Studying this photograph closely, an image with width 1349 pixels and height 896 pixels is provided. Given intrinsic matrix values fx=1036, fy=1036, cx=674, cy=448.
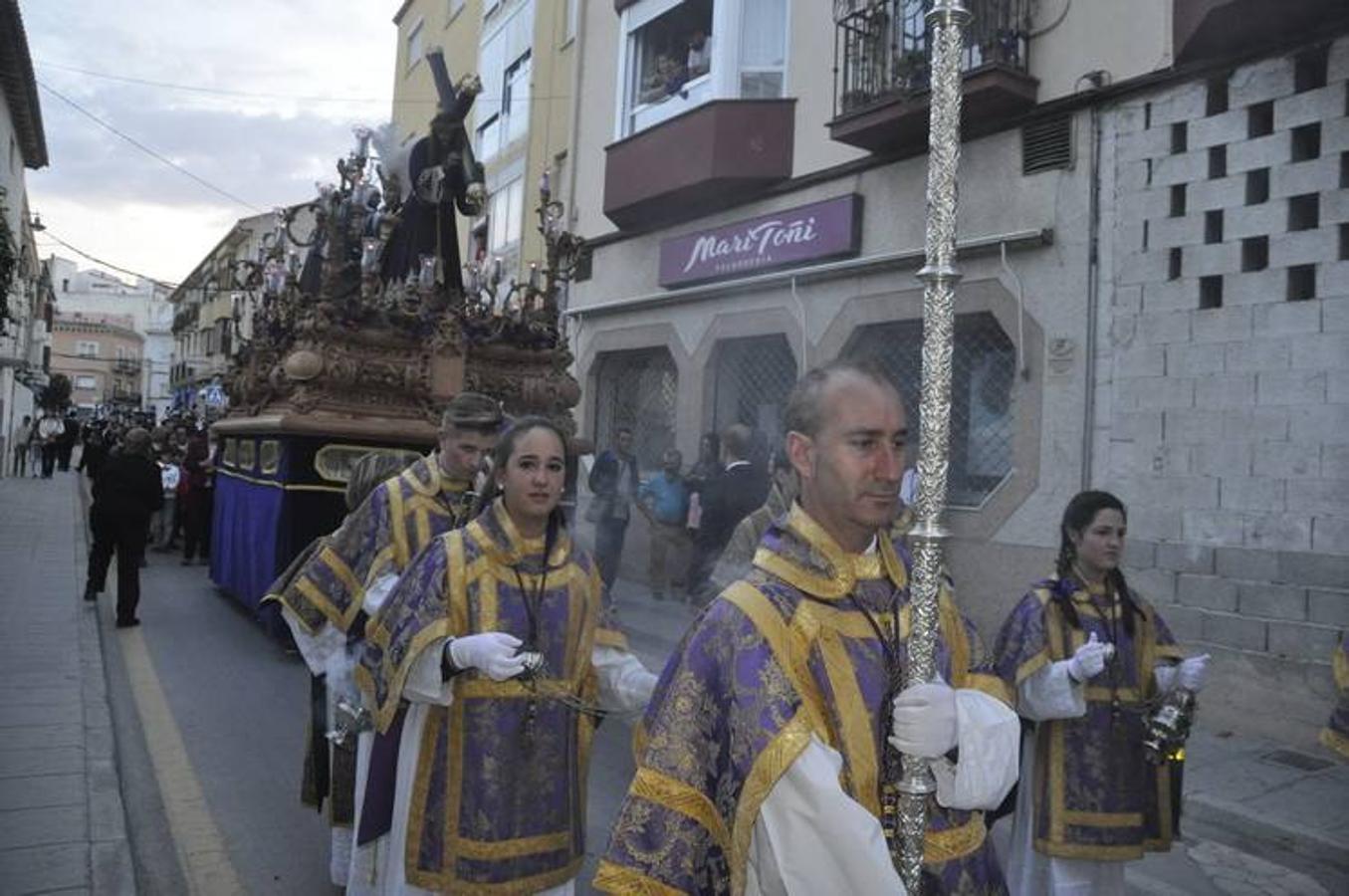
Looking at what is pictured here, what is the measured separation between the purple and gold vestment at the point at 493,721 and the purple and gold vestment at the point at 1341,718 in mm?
2821

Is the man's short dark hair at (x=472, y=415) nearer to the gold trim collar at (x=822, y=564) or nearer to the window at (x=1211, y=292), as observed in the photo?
the gold trim collar at (x=822, y=564)

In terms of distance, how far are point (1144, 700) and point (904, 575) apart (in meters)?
2.16

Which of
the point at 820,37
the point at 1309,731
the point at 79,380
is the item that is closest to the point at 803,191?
the point at 820,37

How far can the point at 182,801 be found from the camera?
491cm

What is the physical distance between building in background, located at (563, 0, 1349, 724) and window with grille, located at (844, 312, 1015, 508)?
1.1 inches

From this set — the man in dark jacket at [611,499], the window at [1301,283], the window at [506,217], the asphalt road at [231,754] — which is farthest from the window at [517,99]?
the window at [1301,283]

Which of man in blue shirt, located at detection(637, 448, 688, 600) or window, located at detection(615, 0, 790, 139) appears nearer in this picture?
man in blue shirt, located at detection(637, 448, 688, 600)

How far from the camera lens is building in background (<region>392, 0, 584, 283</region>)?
16.9 metres

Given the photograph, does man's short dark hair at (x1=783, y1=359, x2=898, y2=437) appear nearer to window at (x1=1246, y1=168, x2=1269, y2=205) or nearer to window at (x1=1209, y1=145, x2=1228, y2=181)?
window at (x1=1246, y1=168, x2=1269, y2=205)

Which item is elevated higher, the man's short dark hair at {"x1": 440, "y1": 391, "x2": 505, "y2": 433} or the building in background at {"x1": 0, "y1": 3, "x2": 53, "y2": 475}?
the building in background at {"x1": 0, "y1": 3, "x2": 53, "y2": 475}

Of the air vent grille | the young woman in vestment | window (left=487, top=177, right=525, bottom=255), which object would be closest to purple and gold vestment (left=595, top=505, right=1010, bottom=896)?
the young woman in vestment

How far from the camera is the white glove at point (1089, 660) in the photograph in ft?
11.1

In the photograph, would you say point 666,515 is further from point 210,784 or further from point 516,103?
point 516,103

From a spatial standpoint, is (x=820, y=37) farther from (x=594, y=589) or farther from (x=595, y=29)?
(x=594, y=589)
